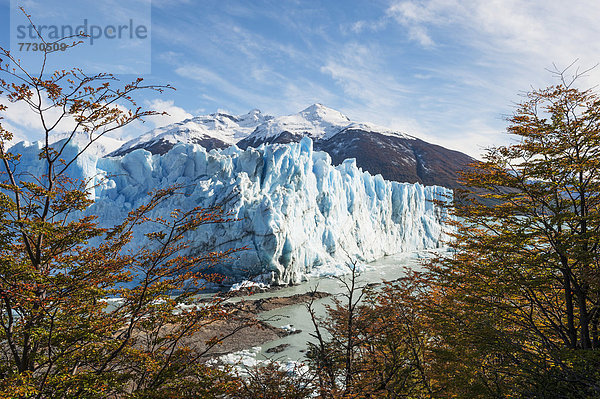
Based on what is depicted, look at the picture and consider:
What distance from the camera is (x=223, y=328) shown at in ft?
55.1

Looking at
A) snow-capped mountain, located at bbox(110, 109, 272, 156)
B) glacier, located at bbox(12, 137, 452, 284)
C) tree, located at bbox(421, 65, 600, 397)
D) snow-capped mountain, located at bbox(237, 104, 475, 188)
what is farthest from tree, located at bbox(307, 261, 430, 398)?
snow-capped mountain, located at bbox(110, 109, 272, 156)

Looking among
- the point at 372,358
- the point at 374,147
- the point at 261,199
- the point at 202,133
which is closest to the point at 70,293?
the point at 372,358

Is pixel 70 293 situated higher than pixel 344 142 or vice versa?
pixel 344 142

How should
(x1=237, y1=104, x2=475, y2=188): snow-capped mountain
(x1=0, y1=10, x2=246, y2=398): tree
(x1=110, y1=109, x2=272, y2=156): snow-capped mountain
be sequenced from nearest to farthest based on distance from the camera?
(x1=0, y1=10, x2=246, y2=398): tree, (x1=237, y1=104, x2=475, y2=188): snow-capped mountain, (x1=110, y1=109, x2=272, y2=156): snow-capped mountain

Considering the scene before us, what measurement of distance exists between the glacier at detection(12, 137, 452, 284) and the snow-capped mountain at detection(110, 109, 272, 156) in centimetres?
5694

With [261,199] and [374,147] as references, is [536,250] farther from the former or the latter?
[374,147]

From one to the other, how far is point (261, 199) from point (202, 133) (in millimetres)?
102005

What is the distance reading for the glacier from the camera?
82.4 ft

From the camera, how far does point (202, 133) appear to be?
118938 millimetres

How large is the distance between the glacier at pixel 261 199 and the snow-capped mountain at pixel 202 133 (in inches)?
2242

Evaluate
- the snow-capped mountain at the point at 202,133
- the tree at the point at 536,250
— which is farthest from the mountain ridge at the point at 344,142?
the tree at the point at 536,250

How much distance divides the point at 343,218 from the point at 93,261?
30415 mm

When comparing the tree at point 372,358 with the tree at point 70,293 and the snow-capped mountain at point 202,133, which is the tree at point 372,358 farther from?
the snow-capped mountain at point 202,133

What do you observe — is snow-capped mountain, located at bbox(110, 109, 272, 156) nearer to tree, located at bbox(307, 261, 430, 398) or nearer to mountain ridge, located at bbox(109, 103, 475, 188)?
mountain ridge, located at bbox(109, 103, 475, 188)
